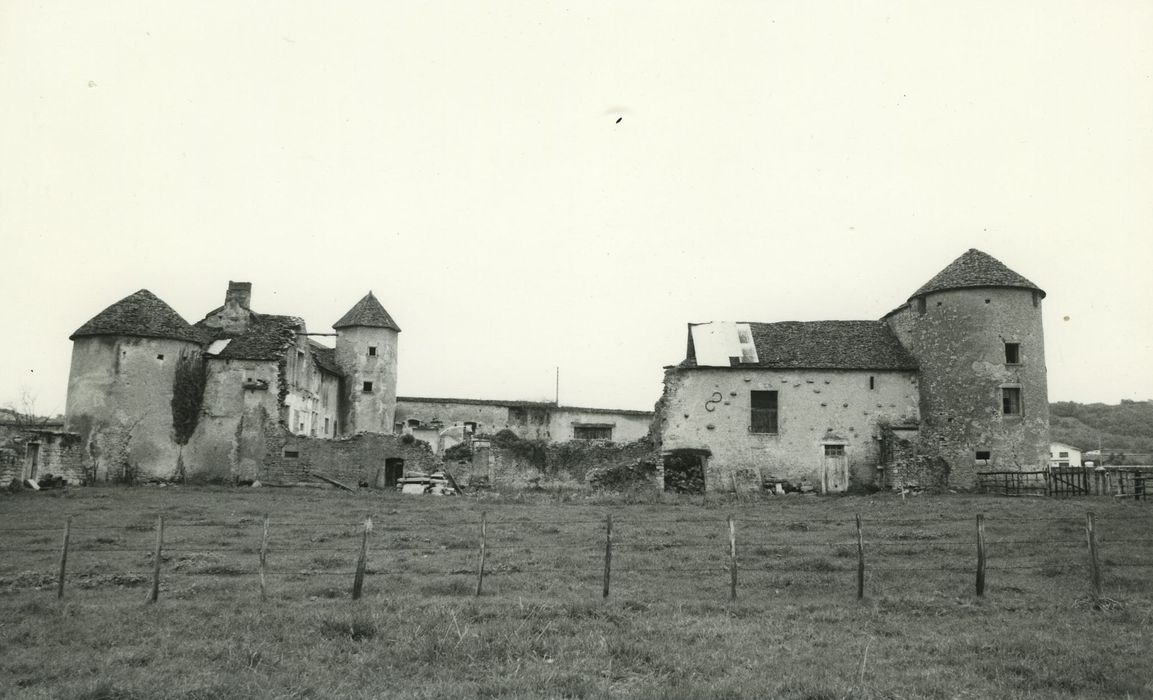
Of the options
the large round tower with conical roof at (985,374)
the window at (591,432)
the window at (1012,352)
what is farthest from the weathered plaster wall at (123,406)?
the window at (1012,352)

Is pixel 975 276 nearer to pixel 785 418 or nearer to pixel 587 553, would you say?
pixel 785 418

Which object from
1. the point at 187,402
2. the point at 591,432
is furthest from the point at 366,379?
the point at 591,432

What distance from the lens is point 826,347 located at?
128ft

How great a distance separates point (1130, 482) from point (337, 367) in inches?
1496

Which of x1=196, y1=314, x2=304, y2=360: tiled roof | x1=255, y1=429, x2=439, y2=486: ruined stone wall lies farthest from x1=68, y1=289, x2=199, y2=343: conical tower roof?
x1=255, y1=429, x2=439, y2=486: ruined stone wall

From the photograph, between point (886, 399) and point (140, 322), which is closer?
point (886, 399)

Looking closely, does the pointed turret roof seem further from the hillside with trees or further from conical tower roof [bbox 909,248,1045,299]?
the hillside with trees

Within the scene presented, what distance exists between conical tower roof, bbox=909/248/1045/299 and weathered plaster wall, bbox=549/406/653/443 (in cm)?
2080

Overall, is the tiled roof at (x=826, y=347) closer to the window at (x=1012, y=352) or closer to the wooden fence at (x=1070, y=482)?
the window at (x=1012, y=352)

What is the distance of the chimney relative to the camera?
4266 cm

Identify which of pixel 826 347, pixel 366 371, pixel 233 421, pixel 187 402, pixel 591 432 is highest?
pixel 826 347

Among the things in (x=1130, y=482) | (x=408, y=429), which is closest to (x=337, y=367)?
(x=408, y=429)

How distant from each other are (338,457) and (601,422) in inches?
785

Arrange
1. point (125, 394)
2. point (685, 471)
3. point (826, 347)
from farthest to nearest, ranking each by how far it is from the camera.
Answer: point (826, 347), point (125, 394), point (685, 471)
